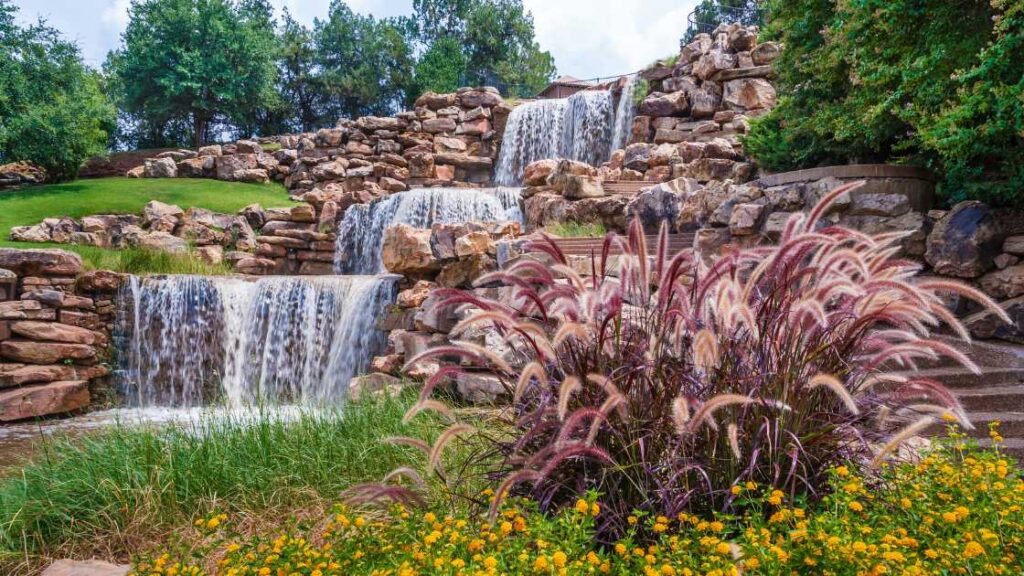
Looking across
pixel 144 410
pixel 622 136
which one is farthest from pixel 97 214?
pixel 622 136

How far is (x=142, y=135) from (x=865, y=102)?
120 feet

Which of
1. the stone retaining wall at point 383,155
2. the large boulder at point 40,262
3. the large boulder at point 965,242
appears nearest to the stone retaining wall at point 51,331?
the large boulder at point 40,262

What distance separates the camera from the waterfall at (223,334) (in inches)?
429

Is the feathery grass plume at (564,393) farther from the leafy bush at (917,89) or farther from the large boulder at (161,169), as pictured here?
the large boulder at (161,169)

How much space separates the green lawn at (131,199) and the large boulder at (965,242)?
13.3 m

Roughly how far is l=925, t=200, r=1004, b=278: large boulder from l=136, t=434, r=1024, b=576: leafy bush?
149 inches

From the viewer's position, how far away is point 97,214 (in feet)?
55.1

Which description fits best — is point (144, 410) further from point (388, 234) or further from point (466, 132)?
point (466, 132)

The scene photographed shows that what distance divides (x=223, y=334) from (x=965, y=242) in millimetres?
10955

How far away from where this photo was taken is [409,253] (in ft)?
31.4

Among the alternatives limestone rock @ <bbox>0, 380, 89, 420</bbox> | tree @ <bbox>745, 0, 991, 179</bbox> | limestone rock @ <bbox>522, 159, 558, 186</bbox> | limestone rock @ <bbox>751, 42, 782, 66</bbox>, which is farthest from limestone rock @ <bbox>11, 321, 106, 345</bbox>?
limestone rock @ <bbox>751, 42, 782, 66</bbox>

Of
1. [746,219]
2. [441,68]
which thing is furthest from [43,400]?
[441,68]

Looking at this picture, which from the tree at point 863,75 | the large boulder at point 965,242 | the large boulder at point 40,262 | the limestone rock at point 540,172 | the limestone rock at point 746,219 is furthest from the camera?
the limestone rock at point 540,172

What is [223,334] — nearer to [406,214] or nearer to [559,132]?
[406,214]
